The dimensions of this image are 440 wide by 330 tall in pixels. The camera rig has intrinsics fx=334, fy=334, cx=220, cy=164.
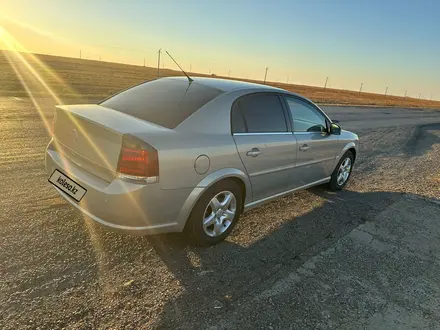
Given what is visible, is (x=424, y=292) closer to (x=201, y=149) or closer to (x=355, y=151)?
(x=201, y=149)

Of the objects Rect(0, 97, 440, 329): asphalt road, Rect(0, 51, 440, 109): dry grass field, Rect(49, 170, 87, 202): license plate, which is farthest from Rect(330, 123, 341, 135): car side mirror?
Rect(0, 51, 440, 109): dry grass field

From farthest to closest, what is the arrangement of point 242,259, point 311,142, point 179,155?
point 311,142, point 242,259, point 179,155

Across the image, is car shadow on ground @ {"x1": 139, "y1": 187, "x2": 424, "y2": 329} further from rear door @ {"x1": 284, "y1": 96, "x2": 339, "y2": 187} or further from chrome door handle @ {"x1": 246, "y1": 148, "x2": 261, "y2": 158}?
chrome door handle @ {"x1": 246, "y1": 148, "x2": 261, "y2": 158}

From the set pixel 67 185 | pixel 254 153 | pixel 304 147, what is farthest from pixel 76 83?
pixel 254 153

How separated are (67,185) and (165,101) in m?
1.27

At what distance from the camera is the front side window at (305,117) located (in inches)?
171

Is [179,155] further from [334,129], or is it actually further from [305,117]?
[334,129]

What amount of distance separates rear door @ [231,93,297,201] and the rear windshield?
42cm

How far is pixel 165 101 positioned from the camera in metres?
3.49

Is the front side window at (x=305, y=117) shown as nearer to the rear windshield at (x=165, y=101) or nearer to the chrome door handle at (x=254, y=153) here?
the chrome door handle at (x=254, y=153)

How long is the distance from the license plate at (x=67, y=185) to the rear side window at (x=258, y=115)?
156cm

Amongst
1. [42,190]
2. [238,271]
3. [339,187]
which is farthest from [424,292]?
[42,190]

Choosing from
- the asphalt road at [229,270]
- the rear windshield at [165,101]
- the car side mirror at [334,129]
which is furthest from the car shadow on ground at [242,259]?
the rear windshield at [165,101]

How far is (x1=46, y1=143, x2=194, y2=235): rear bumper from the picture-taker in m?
2.70
